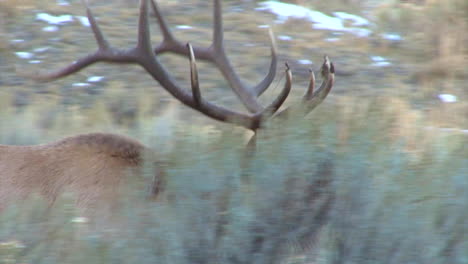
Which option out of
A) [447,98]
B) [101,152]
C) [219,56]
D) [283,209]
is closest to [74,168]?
[101,152]

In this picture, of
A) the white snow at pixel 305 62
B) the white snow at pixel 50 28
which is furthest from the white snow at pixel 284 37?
the white snow at pixel 50 28

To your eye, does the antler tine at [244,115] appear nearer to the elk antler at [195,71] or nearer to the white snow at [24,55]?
the elk antler at [195,71]

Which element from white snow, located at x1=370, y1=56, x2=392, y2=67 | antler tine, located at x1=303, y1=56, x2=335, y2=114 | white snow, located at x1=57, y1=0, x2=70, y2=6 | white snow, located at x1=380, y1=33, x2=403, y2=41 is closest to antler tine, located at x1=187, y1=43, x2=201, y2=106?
antler tine, located at x1=303, y1=56, x2=335, y2=114

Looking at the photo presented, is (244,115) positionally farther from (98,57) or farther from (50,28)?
(50,28)

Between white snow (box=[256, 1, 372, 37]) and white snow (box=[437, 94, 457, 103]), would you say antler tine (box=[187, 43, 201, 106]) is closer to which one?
white snow (box=[437, 94, 457, 103])

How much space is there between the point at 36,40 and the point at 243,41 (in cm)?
252

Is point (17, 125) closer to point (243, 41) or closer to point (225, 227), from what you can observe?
point (225, 227)

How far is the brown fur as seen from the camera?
428cm

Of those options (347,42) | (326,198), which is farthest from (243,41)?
(326,198)

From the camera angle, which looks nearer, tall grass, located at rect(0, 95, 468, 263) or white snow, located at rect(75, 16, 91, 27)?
tall grass, located at rect(0, 95, 468, 263)

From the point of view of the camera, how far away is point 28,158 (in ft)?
14.8

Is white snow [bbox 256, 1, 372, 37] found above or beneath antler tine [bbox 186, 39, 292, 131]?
beneath

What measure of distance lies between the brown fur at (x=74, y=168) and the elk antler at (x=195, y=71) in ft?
1.34

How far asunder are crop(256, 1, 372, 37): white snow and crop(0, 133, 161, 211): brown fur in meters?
6.64
